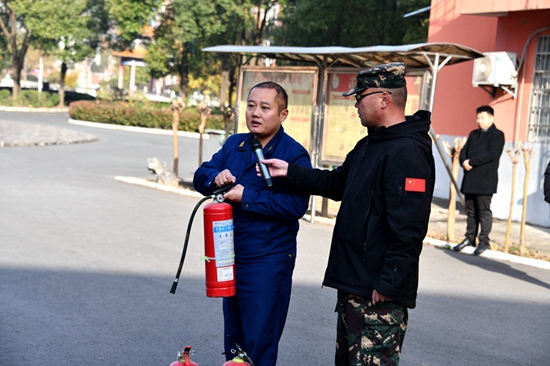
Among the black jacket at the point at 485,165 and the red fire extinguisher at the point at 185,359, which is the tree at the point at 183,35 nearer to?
the black jacket at the point at 485,165

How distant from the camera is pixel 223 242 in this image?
388cm

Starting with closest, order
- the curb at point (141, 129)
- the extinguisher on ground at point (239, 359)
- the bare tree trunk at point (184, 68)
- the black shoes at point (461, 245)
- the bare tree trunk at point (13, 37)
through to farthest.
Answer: the extinguisher on ground at point (239, 359) < the black shoes at point (461, 245) < the curb at point (141, 129) < the bare tree trunk at point (184, 68) < the bare tree trunk at point (13, 37)

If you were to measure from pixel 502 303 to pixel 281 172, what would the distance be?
4.78m

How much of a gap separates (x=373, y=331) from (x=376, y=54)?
8620 millimetres

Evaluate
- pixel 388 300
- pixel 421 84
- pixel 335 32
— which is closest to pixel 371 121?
pixel 388 300

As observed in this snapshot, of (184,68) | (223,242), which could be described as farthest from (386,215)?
(184,68)

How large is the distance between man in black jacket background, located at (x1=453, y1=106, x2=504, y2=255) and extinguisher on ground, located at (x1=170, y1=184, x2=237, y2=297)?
7.06 meters

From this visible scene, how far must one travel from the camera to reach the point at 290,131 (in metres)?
13.4

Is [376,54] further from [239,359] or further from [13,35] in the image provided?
[13,35]

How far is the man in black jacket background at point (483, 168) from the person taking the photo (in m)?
10.4

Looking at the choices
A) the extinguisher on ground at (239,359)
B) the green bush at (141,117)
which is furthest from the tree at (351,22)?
the extinguisher on ground at (239,359)

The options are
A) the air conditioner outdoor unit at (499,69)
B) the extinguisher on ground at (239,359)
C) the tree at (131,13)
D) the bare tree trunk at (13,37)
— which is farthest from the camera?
the bare tree trunk at (13,37)

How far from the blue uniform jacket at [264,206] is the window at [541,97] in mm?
10880

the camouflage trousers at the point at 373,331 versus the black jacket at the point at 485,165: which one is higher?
the black jacket at the point at 485,165
